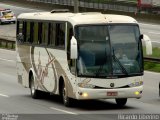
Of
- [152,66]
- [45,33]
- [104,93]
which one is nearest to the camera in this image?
[104,93]

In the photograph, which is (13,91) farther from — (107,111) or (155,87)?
(107,111)

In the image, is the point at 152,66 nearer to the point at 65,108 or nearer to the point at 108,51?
the point at 65,108

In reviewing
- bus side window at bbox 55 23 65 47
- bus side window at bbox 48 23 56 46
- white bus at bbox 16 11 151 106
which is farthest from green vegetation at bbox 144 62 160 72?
white bus at bbox 16 11 151 106

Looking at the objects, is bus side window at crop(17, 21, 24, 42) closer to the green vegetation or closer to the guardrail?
the green vegetation

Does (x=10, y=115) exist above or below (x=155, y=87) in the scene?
above

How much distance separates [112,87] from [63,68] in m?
1.95

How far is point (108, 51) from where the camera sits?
66.1 feet

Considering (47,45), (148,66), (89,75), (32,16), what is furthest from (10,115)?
(148,66)

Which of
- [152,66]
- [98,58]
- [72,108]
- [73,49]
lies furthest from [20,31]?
[152,66]

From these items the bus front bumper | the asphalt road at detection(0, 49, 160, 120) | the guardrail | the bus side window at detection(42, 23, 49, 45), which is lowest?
the guardrail

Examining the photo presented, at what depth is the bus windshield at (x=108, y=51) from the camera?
20.1 metres

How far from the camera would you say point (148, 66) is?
36.5m

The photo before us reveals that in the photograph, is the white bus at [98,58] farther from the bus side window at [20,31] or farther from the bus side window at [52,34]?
the bus side window at [20,31]

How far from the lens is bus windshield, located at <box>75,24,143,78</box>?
790 inches
